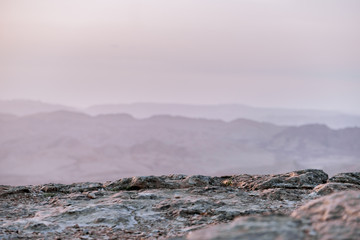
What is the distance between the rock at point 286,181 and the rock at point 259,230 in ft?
26.5

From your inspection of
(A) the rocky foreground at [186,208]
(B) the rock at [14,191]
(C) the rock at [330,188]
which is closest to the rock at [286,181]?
(A) the rocky foreground at [186,208]

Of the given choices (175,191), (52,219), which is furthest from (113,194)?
(52,219)

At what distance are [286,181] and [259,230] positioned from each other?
9092 millimetres

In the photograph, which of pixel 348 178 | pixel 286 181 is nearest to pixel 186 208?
pixel 286 181

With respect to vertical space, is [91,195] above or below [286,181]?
below

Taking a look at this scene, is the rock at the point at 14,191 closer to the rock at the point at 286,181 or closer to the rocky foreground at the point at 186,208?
the rocky foreground at the point at 186,208

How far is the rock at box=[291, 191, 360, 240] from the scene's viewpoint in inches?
198

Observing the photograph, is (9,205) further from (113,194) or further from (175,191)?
(175,191)

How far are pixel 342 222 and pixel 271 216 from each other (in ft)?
3.00

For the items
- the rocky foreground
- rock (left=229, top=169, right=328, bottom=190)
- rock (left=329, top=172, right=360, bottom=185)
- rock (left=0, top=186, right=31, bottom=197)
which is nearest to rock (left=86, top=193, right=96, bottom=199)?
the rocky foreground

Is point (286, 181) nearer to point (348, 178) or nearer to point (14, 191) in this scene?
point (348, 178)

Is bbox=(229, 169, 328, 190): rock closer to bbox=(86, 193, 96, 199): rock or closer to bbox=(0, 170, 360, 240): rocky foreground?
bbox=(0, 170, 360, 240): rocky foreground

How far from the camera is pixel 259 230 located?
5074mm

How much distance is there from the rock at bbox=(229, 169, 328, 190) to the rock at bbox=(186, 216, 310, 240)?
8082 mm
